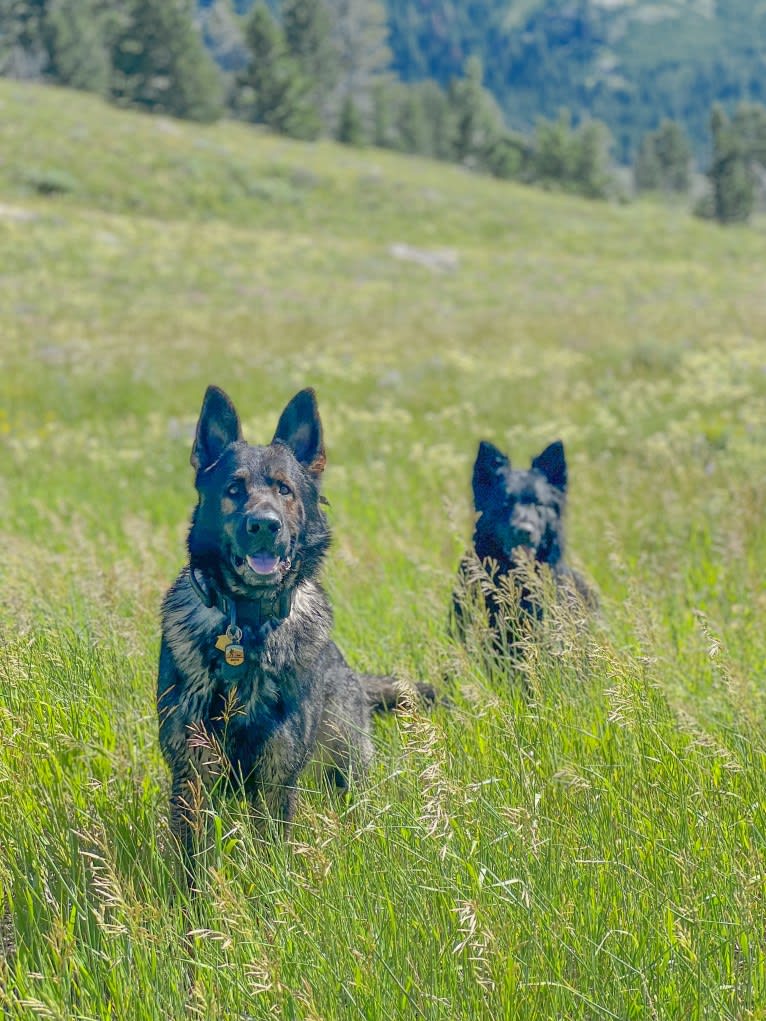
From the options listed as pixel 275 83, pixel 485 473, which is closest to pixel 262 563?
pixel 485 473

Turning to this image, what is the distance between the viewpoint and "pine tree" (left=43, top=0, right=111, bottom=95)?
218 feet

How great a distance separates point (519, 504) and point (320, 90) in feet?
295

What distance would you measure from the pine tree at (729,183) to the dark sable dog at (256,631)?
74.8 meters

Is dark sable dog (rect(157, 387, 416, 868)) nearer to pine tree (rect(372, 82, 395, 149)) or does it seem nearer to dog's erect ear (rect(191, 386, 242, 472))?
dog's erect ear (rect(191, 386, 242, 472))

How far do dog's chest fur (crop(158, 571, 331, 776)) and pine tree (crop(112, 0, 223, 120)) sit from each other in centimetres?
6062

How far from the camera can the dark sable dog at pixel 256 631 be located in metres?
3.00

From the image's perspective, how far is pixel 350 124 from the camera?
2623 inches

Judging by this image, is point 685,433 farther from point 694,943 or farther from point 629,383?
point 694,943

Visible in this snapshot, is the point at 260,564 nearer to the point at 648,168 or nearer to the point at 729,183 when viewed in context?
the point at 729,183

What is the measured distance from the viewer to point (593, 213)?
51.1 meters

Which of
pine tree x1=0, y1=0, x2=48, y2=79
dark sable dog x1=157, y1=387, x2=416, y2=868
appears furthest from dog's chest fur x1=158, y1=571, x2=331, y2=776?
pine tree x1=0, y1=0, x2=48, y2=79

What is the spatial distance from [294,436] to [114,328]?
16837 mm

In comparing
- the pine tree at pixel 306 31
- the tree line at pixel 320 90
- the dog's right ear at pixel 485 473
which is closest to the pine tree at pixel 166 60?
the tree line at pixel 320 90

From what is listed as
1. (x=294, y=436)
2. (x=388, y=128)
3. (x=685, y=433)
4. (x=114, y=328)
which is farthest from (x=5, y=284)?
(x=388, y=128)
